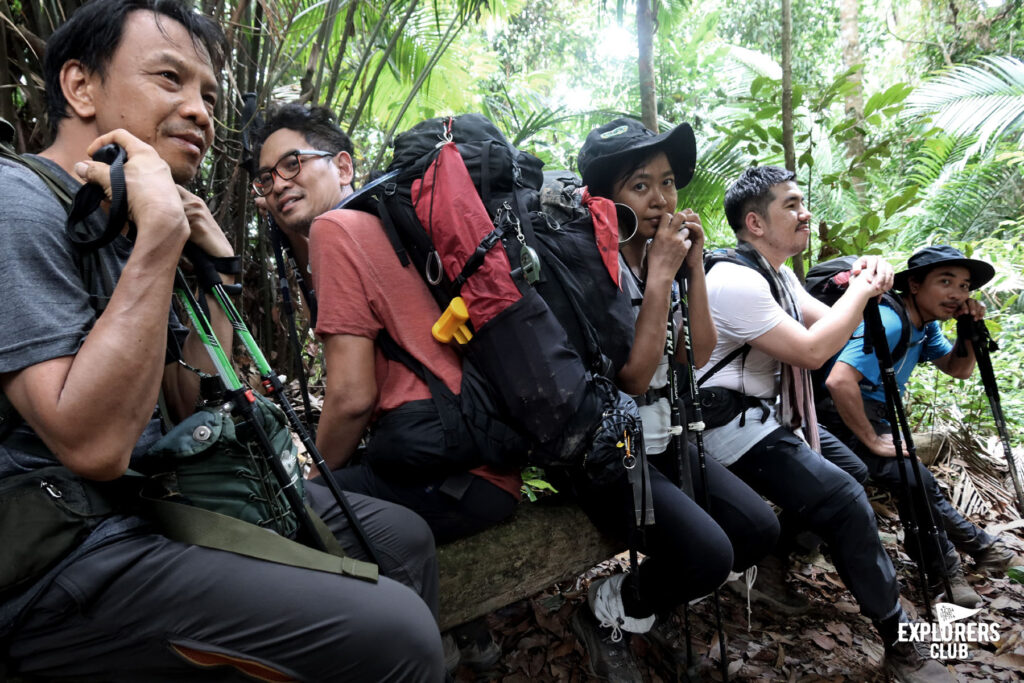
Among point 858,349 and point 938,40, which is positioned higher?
point 938,40

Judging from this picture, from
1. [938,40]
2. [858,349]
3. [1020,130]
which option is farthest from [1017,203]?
[858,349]

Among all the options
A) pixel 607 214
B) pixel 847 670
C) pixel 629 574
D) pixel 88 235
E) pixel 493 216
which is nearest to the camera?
pixel 88 235

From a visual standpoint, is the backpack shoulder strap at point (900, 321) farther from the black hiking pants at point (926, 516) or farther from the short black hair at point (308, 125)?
the short black hair at point (308, 125)

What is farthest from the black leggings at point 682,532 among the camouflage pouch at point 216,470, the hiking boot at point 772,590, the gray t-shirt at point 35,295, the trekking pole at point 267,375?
the gray t-shirt at point 35,295

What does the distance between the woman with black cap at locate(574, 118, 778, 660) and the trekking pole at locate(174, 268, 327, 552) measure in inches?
48.0

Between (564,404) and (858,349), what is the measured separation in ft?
8.17

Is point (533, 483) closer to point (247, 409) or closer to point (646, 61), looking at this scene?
point (247, 409)

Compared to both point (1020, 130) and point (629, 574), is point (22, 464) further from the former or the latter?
point (1020, 130)

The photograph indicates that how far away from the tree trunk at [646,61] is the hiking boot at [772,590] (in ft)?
9.08

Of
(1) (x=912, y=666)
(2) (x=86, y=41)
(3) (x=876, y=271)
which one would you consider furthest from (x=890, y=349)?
(2) (x=86, y=41)

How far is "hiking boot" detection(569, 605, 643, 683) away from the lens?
8.64 feet

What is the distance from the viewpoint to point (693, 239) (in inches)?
111

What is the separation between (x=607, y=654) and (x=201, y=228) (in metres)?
2.17

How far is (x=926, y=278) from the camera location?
3.95 m
